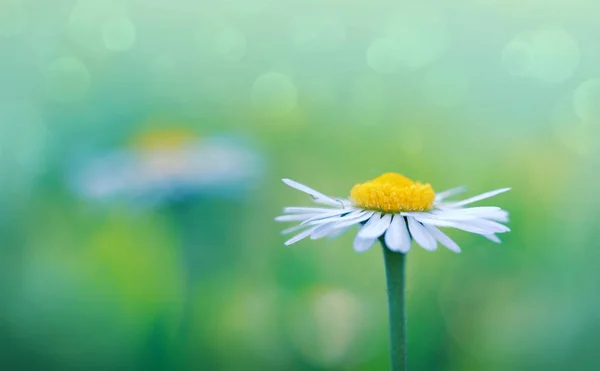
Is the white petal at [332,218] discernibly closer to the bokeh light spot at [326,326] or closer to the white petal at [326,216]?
the white petal at [326,216]

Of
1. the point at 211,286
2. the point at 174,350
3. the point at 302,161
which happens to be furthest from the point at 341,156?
the point at 174,350

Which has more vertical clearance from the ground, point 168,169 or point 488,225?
point 168,169

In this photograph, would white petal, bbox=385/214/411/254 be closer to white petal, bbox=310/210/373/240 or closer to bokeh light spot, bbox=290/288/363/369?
white petal, bbox=310/210/373/240

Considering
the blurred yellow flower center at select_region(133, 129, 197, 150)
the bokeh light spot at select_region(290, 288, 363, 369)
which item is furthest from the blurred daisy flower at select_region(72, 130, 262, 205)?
the bokeh light spot at select_region(290, 288, 363, 369)

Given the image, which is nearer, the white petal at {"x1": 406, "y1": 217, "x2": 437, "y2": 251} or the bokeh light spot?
the white petal at {"x1": 406, "y1": 217, "x2": 437, "y2": 251}

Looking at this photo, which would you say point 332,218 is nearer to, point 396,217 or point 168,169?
point 396,217

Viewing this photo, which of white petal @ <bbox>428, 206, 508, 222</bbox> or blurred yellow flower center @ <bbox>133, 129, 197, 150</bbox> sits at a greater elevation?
blurred yellow flower center @ <bbox>133, 129, 197, 150</bbox>

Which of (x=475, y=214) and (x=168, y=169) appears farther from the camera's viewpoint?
(x=168, y=169)

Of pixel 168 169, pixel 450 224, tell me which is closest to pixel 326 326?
pixel 168 169

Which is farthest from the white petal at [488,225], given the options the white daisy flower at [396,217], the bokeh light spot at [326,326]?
the bokeh light spot at [326,326]
